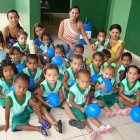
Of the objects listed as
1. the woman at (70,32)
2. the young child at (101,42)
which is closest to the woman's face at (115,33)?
the young child at (101,42)

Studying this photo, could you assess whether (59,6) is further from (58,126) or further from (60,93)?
(58,126)

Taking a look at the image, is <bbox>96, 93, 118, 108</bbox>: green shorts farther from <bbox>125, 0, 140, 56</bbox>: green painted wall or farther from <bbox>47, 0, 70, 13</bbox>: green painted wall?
<bbox>47, 0, 70, 13</bbox>: green painted wall

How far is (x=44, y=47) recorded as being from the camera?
3.28 meters

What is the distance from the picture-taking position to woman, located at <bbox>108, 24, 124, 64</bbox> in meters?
2.95

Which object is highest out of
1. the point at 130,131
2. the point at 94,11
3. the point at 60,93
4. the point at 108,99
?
the point at 94,11

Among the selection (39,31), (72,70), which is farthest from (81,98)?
(39,31)

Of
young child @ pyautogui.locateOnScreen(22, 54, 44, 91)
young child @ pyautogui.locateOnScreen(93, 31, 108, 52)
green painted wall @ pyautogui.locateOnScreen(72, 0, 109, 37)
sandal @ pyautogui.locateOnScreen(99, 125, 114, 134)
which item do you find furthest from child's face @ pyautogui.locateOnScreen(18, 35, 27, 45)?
green painted wall @ pyautogui.locateOnScreen(72, 0, 109, 37)

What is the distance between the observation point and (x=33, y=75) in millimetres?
2439

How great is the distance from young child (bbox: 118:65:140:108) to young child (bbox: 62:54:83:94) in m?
0.58

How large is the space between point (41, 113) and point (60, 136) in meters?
0.35

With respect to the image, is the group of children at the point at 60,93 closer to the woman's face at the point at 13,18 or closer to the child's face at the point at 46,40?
the woman's face at the point at 13,18

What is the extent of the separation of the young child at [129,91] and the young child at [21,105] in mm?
989

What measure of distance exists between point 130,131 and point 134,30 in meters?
2.69

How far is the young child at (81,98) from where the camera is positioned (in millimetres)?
1916
